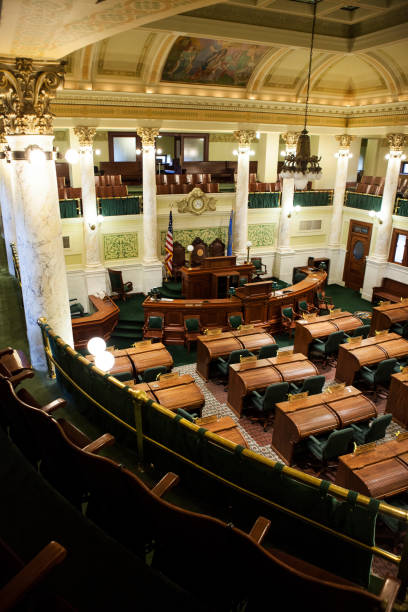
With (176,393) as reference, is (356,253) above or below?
above

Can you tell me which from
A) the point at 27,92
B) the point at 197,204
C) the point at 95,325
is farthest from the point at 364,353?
the point at 197,204

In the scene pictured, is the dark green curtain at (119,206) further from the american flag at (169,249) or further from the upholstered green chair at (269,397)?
the upholstered green chair at (269,397)

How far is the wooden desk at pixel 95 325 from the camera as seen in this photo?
37.2ft

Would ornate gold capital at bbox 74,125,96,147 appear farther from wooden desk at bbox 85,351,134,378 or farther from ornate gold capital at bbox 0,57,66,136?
ornate gold capital at bbox 0,57,66,136

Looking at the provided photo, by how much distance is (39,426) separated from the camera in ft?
9.73

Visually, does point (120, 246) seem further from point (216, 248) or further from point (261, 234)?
point (261, 234)

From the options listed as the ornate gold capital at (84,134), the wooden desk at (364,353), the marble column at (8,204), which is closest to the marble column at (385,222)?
the wooden desk at (364,353)

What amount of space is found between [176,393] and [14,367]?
2.92 m

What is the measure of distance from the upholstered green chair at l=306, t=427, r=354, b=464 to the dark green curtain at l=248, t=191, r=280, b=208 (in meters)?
11.7

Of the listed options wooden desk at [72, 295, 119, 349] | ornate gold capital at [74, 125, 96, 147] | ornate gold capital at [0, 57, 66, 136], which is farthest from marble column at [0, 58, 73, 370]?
ornate gold capital at [74, 125, 96, 147]

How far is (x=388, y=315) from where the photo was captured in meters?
11.5

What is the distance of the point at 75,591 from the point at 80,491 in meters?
0.65

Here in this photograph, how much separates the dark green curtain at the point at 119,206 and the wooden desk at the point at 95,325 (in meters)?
3.77

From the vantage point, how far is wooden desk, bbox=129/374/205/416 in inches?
272
